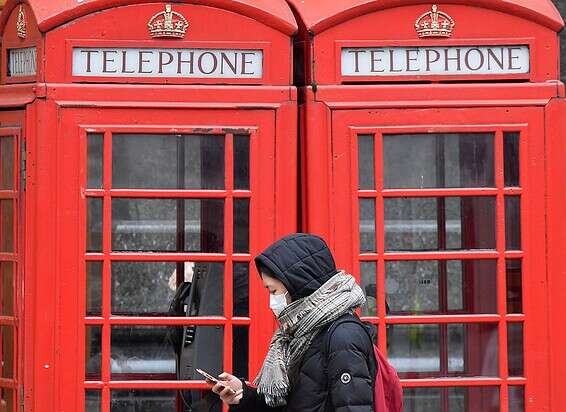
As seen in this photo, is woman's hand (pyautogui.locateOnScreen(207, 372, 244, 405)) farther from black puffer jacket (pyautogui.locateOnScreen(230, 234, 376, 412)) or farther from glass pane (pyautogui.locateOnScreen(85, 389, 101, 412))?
glass pane (pyautogui.locateOnScreen(85, 389, 101, 412))

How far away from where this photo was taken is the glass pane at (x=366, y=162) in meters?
5.19

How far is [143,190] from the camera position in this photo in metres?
5.10

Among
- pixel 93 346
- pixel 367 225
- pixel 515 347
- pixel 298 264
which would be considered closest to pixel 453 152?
pixel 367 225

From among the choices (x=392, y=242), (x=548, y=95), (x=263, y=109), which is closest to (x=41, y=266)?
(x=263, y=109)

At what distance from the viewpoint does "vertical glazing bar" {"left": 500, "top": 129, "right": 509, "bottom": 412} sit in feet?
17.1

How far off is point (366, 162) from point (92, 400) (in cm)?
146

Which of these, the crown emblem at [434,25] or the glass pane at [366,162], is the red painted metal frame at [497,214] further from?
the crown emblem at [434,25]

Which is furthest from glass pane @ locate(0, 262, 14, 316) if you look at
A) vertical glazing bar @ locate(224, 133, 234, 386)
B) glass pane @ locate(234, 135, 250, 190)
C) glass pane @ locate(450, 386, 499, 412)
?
glass pane @ locate(450, 386, 499, 412)

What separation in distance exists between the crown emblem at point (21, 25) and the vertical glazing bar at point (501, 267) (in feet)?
6.51

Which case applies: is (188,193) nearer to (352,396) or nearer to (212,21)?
(212,21)

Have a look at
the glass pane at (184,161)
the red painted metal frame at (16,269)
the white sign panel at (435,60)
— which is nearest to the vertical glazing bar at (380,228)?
the white sign panel at (435,60)

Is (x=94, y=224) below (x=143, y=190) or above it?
below

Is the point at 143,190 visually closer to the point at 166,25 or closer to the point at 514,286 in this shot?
the point at 166,25

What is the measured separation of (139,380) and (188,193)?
776 mm
